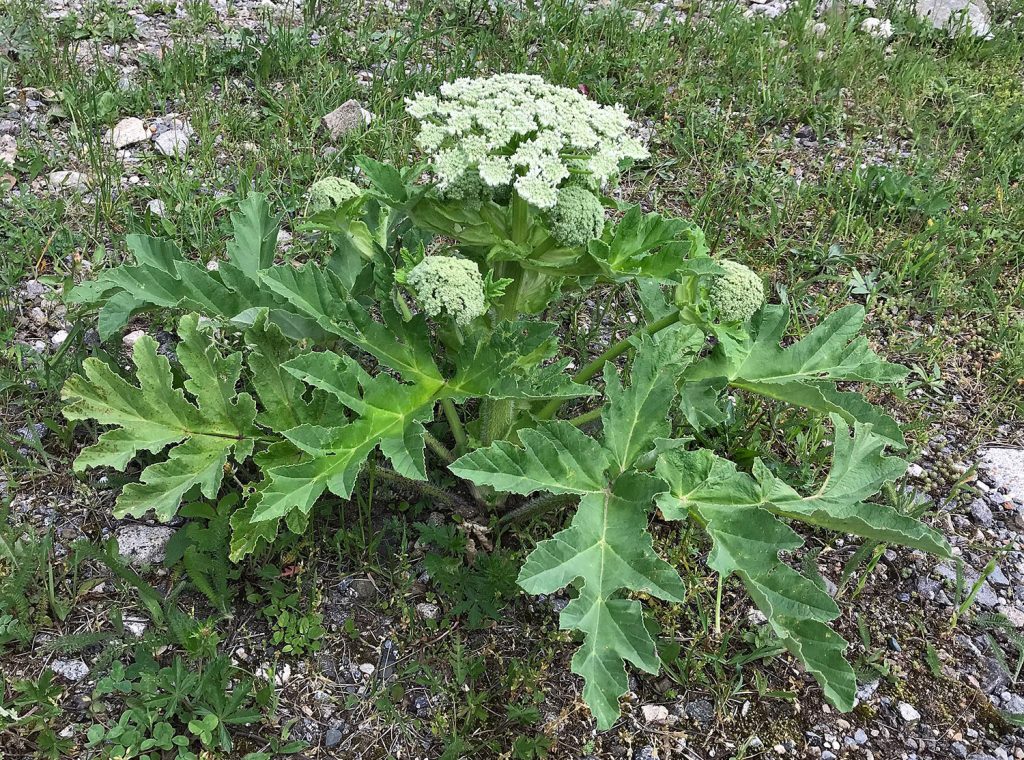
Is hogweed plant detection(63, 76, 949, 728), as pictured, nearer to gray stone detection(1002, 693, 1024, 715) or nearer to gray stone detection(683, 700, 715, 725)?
gray stone detection(683, 700, 715, 725)

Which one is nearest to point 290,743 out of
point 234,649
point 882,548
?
point 234,649

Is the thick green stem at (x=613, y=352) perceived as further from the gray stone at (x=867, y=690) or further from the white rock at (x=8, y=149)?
the white rock at (x=8, y=149)

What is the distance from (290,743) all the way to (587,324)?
2.57 meters

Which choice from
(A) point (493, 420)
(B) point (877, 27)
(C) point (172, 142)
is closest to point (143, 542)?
(A) point (493, 420)

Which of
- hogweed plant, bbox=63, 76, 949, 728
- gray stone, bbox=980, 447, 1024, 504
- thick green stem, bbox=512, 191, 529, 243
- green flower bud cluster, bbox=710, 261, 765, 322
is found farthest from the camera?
gray stone, bbox=980, 447, 1024, 504

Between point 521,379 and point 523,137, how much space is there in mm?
845

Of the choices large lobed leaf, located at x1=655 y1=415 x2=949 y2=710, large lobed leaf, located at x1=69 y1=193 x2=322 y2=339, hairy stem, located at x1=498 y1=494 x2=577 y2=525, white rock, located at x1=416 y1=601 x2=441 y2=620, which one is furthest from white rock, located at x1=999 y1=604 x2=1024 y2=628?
large lobed leaf, located at x1=69 y1=193 x2=322 y2=339

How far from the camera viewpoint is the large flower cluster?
9.07 feet

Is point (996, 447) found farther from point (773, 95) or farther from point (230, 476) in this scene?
point (230, 476)

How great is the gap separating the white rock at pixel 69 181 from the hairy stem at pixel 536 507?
124 inches

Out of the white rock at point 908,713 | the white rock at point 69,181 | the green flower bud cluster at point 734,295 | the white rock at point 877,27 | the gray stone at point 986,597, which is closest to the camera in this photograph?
the green flower bud cluster at point 734,295

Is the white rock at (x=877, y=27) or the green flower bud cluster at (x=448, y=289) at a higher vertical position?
the white rock at (x=877, y=27)

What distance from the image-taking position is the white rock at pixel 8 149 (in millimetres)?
4832

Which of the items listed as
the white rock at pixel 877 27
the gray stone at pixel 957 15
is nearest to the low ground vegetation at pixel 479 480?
the white rock at pixel 877 27
